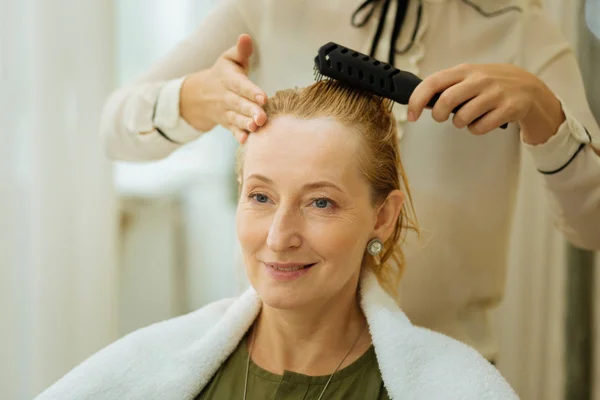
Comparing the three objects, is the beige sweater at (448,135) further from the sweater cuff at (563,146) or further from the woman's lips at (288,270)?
the woman's lips at (288,270)

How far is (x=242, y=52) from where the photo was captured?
994 mm

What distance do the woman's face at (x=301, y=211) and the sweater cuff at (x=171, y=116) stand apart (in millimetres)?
184

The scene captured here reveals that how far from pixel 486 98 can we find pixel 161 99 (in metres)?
0.50

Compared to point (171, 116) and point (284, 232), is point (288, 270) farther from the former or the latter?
point (171, 116)

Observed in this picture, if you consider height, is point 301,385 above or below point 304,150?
below

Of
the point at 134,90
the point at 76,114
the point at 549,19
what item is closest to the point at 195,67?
the point at 134,90

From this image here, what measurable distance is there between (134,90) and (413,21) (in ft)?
1.52

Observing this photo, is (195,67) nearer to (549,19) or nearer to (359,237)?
(359,237)

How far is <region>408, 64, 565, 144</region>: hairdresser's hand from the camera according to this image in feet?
2.79

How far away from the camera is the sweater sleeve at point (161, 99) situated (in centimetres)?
109

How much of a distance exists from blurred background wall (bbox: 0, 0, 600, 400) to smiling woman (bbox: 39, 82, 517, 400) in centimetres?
32

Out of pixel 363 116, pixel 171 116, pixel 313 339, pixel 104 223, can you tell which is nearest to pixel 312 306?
pixel 313 339

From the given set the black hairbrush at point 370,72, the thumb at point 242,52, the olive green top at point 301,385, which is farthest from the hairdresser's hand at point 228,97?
the olive green top at point 301,385

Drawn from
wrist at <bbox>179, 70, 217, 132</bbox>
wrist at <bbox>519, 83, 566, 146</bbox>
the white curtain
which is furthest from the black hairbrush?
the white curtain
